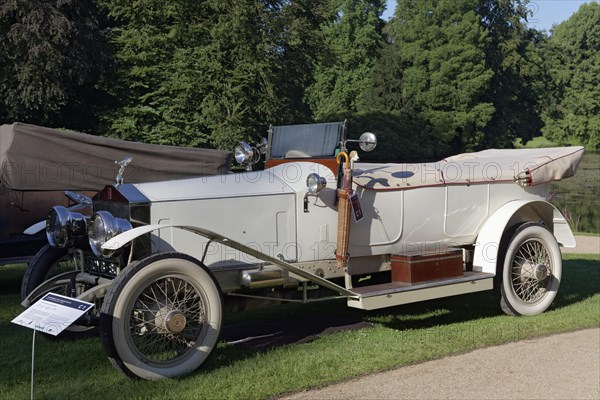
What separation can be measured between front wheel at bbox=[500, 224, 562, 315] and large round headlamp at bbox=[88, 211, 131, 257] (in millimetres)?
4263

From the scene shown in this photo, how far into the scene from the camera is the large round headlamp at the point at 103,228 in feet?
18.2

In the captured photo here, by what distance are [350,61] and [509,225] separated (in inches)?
2137

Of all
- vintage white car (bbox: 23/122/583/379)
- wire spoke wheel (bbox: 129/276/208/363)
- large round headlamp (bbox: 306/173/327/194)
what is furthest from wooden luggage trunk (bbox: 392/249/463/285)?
wire spoke wheel (bbox: 129/276/208/363)

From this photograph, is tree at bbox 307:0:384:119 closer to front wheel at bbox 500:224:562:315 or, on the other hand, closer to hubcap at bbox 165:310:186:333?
front wheel at bbox 500:224:562:315

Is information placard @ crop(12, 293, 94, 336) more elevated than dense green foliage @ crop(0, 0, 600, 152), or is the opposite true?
dense green foliage @ crop(0, 0, 600, 152)

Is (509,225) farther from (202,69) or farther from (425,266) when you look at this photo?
(202,69)

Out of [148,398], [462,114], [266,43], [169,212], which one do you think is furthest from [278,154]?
[462,114]

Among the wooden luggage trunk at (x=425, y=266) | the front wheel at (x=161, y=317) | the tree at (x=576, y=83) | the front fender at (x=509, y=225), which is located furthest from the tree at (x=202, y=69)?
the tree at (x=576, y=83)

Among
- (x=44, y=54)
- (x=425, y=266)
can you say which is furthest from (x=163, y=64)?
(x=425, y=266)

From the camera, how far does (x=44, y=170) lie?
10.1 m

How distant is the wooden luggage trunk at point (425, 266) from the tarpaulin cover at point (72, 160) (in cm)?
548

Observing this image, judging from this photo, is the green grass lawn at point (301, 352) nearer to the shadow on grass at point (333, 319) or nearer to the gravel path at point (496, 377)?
the shadow on grass at point (333, 319)

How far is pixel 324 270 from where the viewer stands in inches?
265

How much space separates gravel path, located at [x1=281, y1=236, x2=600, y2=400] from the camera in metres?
5.09
